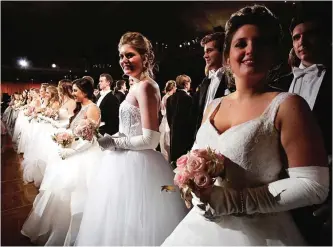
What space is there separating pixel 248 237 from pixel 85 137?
1614 mm

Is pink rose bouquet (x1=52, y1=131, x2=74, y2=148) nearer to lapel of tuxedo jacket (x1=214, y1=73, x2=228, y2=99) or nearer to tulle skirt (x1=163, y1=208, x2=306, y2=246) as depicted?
lapel of tuxedo jacket (x1=214, y1=73, x2=228, y2=99)

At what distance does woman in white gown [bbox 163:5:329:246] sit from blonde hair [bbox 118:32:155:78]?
1.02 metres

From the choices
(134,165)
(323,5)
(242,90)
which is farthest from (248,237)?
(134,165)

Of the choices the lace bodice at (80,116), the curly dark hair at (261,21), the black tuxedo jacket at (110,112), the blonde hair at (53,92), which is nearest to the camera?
the curly dark hair at (261,21)

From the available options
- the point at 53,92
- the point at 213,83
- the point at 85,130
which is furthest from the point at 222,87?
the point at 53,92

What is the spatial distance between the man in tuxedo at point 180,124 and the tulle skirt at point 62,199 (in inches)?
28.2

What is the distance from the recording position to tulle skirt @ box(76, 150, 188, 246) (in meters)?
2.09

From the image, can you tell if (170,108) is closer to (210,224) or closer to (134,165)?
(134,165)

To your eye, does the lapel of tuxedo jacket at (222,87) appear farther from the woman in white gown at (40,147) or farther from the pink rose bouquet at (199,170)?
the woman in white gown at (40,147)

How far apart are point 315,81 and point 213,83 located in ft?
2.06

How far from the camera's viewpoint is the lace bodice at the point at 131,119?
2.18 metres

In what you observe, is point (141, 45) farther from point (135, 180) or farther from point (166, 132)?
point (166, 132)

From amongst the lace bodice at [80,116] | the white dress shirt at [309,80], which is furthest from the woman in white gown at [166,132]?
the white dress shirt at [309,80]

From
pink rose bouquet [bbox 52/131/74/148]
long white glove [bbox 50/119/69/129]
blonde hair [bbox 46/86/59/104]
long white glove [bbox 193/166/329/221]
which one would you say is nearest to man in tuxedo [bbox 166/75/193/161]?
pink rose bouquet [bbox 52/131/74/148]
